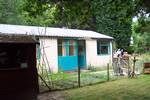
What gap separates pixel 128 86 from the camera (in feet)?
51.7

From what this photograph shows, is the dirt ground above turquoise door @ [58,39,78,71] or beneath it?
beneath

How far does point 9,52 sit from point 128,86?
705 centimetres

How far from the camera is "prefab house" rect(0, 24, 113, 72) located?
2378cm

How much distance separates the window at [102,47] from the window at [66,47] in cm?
379

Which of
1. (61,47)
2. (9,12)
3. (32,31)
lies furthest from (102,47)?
(9,12)

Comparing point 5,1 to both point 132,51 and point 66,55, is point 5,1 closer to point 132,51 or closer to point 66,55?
Result: point 132,51

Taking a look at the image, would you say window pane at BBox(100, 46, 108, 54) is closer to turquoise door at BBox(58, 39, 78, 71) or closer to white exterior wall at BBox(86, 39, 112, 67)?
white exterior wall at BBox(86, 39, 112, 67)

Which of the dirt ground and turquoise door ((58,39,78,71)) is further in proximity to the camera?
turquoise door ((58,39,78,71))

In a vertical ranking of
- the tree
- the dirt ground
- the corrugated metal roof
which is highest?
the tree

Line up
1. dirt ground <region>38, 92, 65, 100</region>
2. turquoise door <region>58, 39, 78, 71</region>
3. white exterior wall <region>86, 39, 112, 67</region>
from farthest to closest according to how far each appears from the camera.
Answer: white exterior wall <region>86, 39, 112, 67</region> → turquoise door <region>58, 39, 78, 71</region> → dirt ground <region>38, 92, 65, 100</region>

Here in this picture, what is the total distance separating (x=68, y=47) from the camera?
86.6 feet

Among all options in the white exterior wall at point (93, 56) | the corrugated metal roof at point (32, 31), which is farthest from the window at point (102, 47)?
the corrugated metal roof at point (32, 31)

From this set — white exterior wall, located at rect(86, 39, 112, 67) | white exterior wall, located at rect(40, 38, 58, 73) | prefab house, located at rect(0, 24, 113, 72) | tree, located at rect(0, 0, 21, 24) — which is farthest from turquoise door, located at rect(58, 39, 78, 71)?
tree, located at rect(0, 0, 21, 24)

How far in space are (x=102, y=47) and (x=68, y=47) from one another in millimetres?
5310
